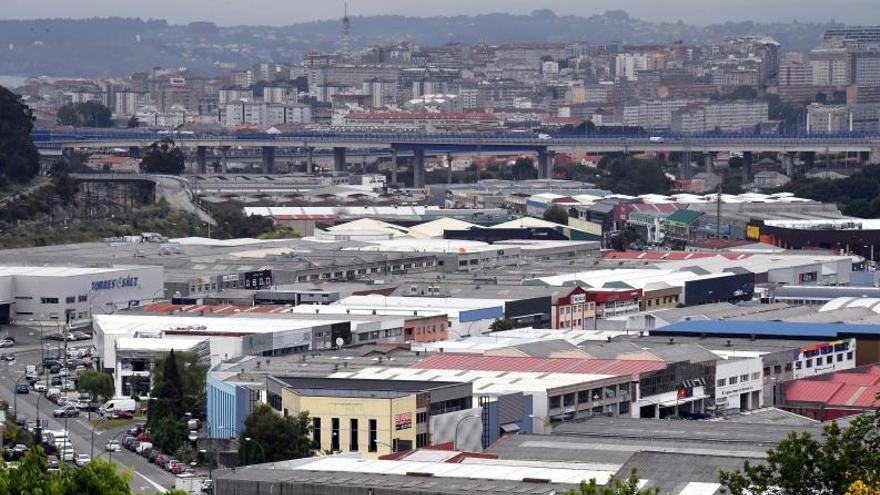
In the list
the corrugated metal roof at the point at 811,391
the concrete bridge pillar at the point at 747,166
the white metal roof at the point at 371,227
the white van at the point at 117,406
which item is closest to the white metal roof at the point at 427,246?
the white metal roof at the point at 371,227

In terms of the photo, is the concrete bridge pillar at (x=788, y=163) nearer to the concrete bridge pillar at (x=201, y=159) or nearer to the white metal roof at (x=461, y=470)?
the concrete bridge pillar at (x=201, y=159)

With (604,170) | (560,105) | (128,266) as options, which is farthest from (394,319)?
(560,105)

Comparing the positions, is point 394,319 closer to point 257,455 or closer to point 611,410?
point 611,410

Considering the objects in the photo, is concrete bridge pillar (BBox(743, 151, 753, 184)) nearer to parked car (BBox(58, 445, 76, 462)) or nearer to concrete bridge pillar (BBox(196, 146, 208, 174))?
concrete bridge pillar (BBox(196, 146, 208, 174))

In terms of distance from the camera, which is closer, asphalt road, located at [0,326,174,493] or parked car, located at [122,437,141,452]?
asphalt road, located at [0,326,174,493]

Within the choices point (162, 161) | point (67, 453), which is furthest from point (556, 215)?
point (67, 453)

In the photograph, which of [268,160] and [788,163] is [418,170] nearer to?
[268,160]

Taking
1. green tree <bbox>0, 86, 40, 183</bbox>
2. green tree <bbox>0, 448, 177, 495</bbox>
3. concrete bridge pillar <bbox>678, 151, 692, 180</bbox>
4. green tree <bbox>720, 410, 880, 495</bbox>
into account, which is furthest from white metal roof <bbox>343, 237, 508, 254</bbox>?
green tree <bbox>0, 448, 177, 495</bbox>
